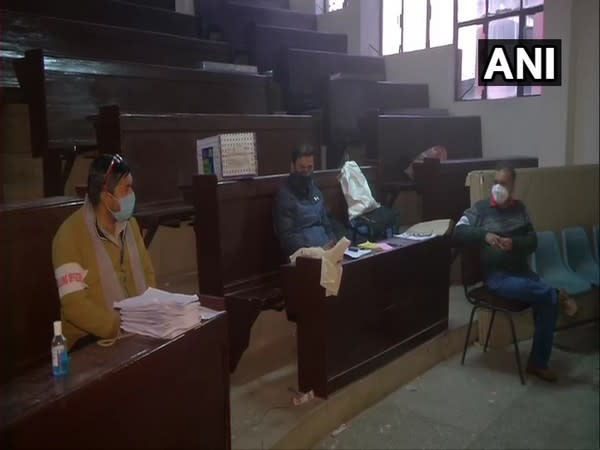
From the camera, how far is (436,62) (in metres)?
2.70

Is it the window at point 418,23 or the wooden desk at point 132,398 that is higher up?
the window at point 418,23

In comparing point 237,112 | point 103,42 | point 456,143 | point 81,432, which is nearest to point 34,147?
point 103,42

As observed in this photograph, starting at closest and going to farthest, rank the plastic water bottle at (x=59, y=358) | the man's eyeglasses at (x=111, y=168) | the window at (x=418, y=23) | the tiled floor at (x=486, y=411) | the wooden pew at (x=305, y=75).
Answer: the plastic water bottle at (x=59, y=358), the man's eyeglasses at (x=111, y=168), the tiled floor at (x=486, y=411), the window at (x=418, y=23), the wooden pew at (x=305, y=75)

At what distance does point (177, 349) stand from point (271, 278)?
116cm

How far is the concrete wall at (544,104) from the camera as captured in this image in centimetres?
147

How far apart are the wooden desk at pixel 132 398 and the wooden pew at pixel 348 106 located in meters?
2.19

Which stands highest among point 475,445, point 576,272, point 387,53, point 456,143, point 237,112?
point 387,53

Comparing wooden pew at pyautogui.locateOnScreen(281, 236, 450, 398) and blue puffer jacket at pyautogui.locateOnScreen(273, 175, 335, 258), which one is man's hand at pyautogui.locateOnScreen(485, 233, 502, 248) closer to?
wooden pew at pyautogui.locateOnScreen(281, 236, 450, 398)

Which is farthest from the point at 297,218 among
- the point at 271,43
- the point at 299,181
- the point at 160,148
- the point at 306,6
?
the point at 271,43

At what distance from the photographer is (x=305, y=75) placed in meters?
3.89

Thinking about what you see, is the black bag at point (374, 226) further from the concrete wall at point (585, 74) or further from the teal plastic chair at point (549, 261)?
the concrete wall at point (585, 74)

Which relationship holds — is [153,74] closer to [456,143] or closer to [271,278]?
[271,278]

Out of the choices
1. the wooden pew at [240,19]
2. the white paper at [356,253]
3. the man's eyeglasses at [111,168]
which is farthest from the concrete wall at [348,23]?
the man's eyeglasses at [111,168]

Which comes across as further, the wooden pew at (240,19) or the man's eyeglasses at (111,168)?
the wooden pew at (240,19)
